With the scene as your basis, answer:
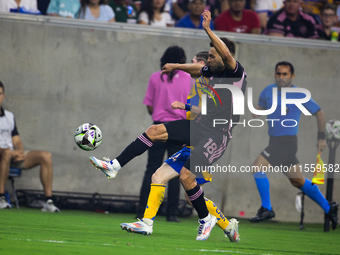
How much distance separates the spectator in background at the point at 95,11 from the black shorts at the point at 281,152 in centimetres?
388

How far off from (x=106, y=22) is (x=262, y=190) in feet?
13.1

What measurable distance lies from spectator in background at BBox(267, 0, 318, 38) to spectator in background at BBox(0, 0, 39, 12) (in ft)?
14.4

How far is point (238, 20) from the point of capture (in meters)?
9.61

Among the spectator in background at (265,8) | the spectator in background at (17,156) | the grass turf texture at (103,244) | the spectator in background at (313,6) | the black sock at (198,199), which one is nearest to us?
the grass turf texture at (103,244)

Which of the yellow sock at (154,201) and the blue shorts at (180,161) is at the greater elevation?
the blue shorts at (180,161)

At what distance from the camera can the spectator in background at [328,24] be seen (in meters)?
10.1

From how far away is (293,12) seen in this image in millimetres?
9672

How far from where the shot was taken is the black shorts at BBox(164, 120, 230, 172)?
4680 millimetres

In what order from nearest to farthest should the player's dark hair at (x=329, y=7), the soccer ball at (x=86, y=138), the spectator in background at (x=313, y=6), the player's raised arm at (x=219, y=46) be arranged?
the player's raised arm at (x=219, y=46) < the soccer ball at (x=86, y=138) < the player's dark hair at (x=329, y=7) < the spectator in background at (x=313, y=6)

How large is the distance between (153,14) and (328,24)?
367cm

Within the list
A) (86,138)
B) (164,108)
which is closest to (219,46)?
(86,138)

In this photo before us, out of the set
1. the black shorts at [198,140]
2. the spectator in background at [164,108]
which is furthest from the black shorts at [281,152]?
the black shorts at [198,140]

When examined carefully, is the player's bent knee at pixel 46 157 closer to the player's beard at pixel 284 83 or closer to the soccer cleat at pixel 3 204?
the soccer cleat at pixel 3 204

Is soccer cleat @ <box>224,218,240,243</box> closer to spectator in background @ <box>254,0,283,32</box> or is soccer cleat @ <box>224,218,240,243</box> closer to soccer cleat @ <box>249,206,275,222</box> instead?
soccer cleat @ <box>249,206,275,222</box>
